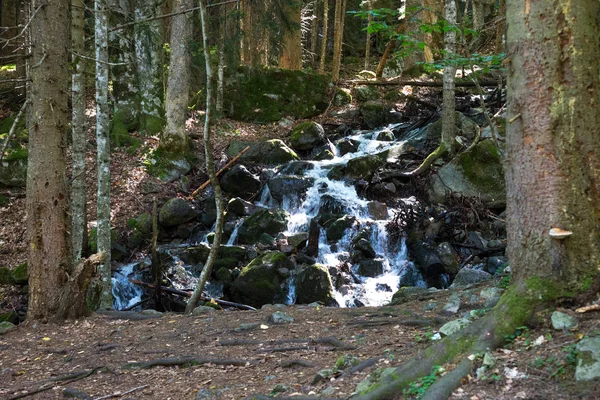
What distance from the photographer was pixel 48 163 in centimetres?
596

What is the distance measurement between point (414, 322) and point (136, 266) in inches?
286

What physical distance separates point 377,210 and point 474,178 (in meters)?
2.28

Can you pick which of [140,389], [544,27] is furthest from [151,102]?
[544,27]

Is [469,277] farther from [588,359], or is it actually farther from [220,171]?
[220,171]

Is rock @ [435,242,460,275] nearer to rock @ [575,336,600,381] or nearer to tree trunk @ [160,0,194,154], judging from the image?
rock @ [575,336,600,381]

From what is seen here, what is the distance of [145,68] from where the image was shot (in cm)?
1452

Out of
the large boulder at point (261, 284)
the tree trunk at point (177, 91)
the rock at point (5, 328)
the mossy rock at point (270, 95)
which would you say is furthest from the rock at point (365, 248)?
the mossy rock at point (270, 95)

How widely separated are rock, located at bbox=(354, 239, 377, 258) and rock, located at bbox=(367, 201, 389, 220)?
1.14 meters

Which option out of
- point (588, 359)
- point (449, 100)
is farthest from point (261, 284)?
point (588, 359)

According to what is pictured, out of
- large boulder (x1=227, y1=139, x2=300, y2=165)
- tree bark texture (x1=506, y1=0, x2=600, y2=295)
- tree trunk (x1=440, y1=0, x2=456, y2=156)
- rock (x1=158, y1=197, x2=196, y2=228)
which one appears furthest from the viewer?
large boulder (x1=227, y1=139, x2=300, y2=165)

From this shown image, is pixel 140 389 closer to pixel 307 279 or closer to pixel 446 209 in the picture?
pixel 307 279

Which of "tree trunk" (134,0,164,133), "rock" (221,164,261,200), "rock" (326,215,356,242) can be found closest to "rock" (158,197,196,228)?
"rock" (221,164,261,200)

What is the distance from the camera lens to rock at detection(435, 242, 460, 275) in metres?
9.71

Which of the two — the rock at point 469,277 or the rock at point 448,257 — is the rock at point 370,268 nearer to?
the rock at point 448,257
